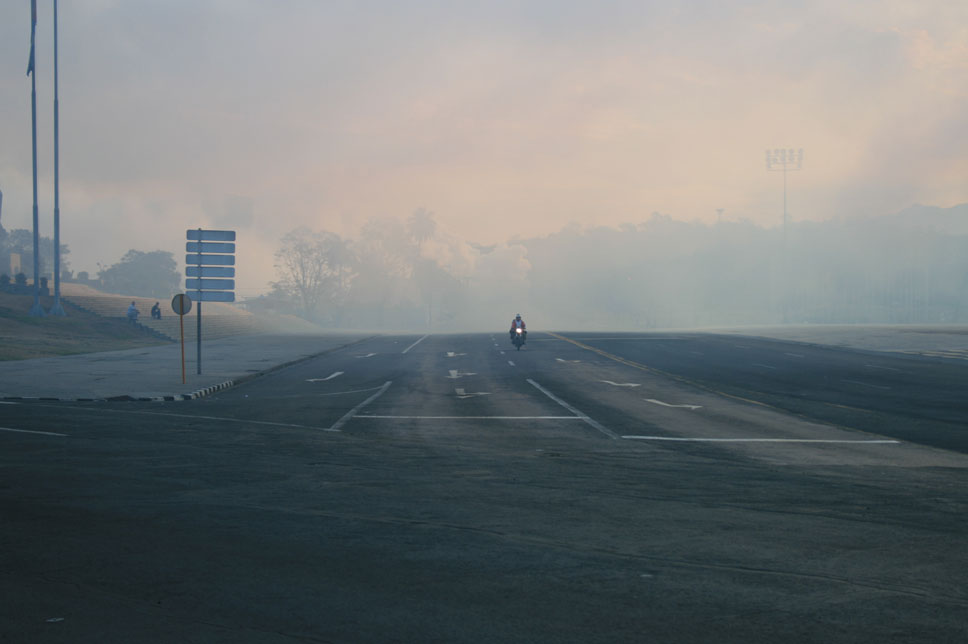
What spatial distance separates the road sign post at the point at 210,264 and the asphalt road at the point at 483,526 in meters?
10.5

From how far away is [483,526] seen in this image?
7727 millimetres

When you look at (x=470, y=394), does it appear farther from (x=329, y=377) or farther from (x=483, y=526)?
(x=483, y=526)

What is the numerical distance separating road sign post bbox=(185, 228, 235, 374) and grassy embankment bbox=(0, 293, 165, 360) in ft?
48.7

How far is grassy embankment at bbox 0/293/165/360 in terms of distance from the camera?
43.7 m

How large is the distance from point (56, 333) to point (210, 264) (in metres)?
32.7

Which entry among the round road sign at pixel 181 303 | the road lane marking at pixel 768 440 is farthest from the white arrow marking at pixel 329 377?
the road lane marking at pixel 768 440

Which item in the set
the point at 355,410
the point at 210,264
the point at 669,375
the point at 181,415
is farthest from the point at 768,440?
the point at 210,264

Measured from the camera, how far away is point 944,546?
274 inches

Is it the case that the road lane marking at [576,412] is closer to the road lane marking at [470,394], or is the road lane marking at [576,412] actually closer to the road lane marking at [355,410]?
the road lane marking at [470,394]

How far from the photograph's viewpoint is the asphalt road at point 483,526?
5.25 m

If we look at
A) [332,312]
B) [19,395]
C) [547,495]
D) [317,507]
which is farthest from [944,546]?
[332,312]

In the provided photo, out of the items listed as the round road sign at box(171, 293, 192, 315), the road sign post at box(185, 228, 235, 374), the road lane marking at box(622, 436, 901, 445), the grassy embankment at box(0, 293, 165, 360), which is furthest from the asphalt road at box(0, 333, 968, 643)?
the grassy embankment at box(0, 293, 165, 360)

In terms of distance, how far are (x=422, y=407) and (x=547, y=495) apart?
34.7 feet

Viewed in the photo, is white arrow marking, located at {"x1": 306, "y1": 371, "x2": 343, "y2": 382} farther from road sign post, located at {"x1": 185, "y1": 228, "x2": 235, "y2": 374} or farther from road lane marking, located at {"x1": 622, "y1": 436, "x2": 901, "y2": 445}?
road lane marking, located at {"x1": 622, "y1": 436, "x2": 901, "y2": 445}
